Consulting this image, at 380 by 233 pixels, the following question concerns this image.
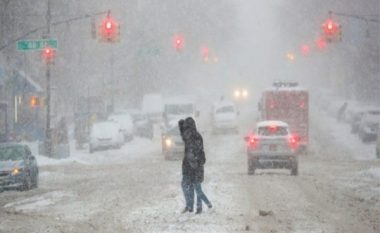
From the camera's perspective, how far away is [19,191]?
25906 mm

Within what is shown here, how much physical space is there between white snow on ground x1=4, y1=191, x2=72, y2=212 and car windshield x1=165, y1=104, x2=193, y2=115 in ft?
88.7

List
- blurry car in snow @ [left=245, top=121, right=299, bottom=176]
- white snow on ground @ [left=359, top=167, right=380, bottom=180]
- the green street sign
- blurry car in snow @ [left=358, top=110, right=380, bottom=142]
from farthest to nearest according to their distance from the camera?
blurry car in snow @ [left=358, top=110, right=380, bottom=142], the green street sign, white snow on ground @ [left=359, top=167, right=380, bottom=180], blurry car in snow @ [left=245, top=121, right=299, bottom=176]

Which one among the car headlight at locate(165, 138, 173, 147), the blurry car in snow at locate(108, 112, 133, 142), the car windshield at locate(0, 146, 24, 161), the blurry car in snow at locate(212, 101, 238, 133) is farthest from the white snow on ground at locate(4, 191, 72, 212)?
the blurry car in snow at locate(212, 101, 238, 133)

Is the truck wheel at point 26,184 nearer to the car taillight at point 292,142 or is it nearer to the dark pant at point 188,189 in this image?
the car taillight at point 292,142

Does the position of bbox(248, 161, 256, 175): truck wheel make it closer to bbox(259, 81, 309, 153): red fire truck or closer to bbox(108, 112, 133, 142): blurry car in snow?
bbox(259, 81, 309, 153): red fire truck

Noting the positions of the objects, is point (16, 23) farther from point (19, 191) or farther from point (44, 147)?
point (19, 191)

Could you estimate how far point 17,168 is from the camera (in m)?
25.7

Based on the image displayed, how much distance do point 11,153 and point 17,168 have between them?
1.54 meters

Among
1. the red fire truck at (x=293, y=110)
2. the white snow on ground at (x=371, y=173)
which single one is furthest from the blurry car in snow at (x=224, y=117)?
the white snow on ground at (x=371, y=173)

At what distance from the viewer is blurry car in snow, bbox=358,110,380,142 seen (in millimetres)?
48469

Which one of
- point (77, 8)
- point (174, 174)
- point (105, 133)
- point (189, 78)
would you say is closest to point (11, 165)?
point (174, 174)

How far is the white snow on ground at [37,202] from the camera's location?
20500 millimetres

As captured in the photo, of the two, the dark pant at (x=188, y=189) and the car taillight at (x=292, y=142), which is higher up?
the car taillight at (x=292, y=142)

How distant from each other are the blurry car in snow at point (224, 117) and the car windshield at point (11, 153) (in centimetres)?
2875
